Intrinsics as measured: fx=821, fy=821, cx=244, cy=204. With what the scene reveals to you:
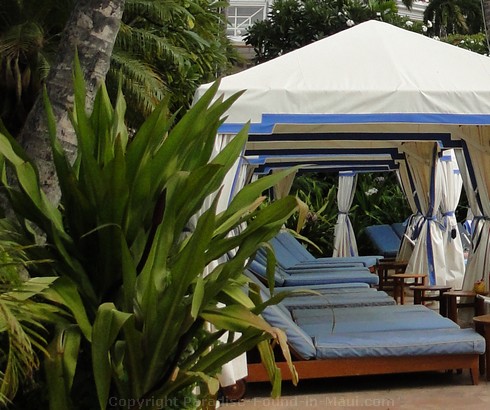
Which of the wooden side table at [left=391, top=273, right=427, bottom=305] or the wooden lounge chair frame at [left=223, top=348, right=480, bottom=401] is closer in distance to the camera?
the wooden lounge chair frame at [left=223, top=348, right=480, bottom=401]

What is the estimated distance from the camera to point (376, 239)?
19.1 metres

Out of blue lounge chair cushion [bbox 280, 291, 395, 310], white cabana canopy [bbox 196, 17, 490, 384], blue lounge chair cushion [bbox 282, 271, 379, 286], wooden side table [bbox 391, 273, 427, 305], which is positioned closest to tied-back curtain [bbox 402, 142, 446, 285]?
wooden side table [bbox 391, 273, 427, 305]

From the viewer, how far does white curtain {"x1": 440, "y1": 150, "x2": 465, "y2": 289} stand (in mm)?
12972

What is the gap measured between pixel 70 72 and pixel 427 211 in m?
10.5

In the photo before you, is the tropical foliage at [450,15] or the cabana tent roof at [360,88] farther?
the tropical foliage at [450,15]

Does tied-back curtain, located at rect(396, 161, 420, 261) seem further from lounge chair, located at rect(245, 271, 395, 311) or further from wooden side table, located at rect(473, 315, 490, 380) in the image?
wooden side table, located at rect(473, 315, 490, 380)

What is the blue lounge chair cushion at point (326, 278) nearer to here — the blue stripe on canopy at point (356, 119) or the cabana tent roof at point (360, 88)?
the cabana tent roof at point (360, 88)

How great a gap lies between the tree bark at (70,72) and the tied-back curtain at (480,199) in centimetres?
701

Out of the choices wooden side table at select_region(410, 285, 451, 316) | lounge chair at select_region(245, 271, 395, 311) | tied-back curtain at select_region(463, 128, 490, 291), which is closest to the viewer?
lounge chair at select_region(245, 271, 395, 311)

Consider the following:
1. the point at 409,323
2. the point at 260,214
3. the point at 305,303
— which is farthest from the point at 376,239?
the point at 260,214

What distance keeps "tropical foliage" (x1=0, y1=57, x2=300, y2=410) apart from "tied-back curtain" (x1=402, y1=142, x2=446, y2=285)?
919 cm

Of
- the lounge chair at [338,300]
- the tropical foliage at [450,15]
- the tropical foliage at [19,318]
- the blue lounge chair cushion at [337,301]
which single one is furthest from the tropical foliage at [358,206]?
the tropical foliage at [19,318]

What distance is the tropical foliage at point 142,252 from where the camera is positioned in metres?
3.76

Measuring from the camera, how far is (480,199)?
11.0m
